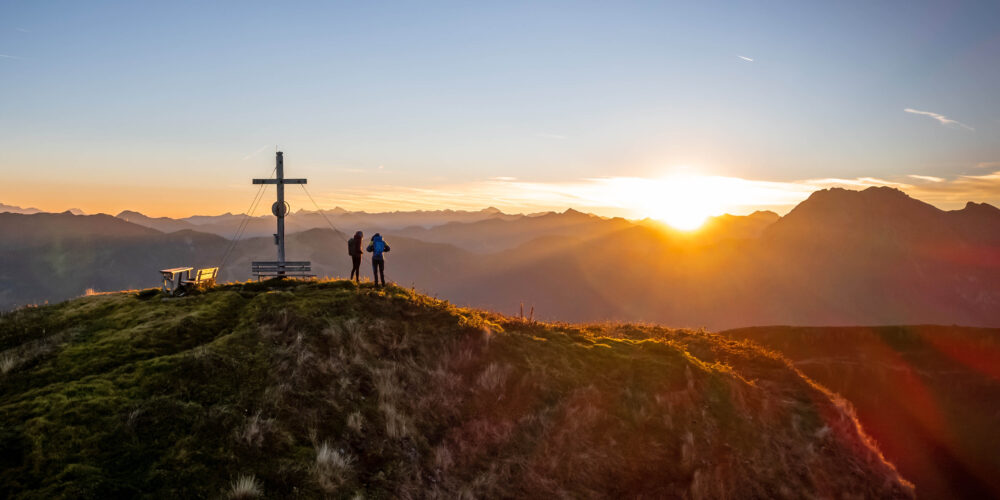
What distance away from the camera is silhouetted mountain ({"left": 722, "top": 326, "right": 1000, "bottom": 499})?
2322cm

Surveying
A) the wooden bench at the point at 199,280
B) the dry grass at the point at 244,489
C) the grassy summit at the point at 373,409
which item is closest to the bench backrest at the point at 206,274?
the wooden bench at the point at 199,280

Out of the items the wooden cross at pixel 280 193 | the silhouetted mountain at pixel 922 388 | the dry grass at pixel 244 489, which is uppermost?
the wooden cross at pixel 280 193

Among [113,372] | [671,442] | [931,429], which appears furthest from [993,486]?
[113,372]

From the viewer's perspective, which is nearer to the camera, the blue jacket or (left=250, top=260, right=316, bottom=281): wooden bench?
the blue jacket

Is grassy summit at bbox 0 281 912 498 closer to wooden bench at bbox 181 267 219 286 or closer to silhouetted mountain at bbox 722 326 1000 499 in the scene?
wooden bench at bbox 181 267 219 286

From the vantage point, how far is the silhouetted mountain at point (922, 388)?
23220 mm

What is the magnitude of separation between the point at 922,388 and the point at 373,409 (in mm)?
36184

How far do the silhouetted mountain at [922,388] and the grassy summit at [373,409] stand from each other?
31.4 feet

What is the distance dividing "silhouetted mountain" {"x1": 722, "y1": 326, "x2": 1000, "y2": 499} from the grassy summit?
956cm

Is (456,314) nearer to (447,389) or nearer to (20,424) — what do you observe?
(447,389)

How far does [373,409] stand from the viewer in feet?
41.6

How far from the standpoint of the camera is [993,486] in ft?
72.2

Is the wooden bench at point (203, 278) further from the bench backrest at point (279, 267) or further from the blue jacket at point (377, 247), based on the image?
the blue jacket at point (377, 247)

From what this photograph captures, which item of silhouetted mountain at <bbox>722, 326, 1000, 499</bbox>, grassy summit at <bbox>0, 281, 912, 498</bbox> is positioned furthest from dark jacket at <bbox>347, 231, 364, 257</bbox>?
silhouetted mountain at <bbox>722, 326, 1000, 499</bbox>
